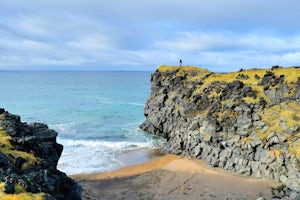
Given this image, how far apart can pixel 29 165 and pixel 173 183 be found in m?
19.9

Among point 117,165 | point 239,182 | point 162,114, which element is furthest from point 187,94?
point 239,182

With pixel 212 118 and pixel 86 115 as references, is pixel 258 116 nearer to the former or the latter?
pixel 212 118

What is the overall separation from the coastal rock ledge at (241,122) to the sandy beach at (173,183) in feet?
6.88

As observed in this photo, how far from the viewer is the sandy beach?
118 feet

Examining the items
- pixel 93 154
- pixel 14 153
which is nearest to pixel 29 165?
pixel 14 153

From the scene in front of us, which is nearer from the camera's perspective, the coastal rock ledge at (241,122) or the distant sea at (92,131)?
the coastal rock ledge at (241,122)

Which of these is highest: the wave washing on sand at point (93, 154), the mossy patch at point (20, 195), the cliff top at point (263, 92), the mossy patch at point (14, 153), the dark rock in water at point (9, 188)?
the cliff top at point (263, 92)

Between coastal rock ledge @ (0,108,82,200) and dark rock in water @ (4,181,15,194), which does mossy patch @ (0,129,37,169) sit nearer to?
coastal rock ledge @ (0,108,82,200)

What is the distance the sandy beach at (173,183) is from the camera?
36.0 m

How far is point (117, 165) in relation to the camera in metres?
48.3

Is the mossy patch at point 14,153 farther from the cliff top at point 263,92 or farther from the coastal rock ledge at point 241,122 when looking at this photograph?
the cliff top at point 263,92

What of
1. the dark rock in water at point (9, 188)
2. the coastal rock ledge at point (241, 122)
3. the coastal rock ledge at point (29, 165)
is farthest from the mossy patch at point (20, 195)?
the coastal rock ledge at point (241, 122)

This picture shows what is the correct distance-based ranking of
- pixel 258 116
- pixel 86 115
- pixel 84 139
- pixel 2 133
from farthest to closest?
pixel 86 115 < pixel 84 139 < pixel 258 116 < pixel 2 133

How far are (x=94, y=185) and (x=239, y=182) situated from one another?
1798 centimetres
